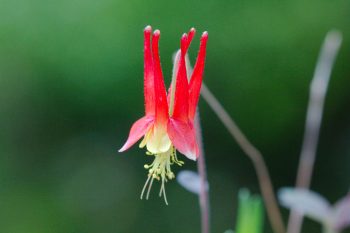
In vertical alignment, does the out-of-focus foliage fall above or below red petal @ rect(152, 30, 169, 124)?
below

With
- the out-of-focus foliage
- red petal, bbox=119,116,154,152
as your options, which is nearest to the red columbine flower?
red petal, bbox=119,116,154,152

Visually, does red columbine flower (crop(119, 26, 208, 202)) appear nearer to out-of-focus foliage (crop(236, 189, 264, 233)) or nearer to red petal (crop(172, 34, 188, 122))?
red petal (crop(172, 34, 188, 122))

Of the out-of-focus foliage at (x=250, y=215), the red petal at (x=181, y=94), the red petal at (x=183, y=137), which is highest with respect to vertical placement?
the red petal at (x=181, y=94)

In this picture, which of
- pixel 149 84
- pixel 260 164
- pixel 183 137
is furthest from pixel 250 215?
pixel 260 164

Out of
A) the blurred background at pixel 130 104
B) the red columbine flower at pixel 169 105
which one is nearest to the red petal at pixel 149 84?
the red columbine flower at pixel 169 105

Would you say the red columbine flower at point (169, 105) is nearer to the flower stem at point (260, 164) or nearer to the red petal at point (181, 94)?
the red petal at point (181, 94)

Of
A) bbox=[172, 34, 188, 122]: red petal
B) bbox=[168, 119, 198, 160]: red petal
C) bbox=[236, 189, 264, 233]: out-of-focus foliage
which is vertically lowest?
bbox=[236, 189, 264, 233]: out-of-focus foliage

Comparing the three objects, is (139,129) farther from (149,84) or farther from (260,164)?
(260,164)
